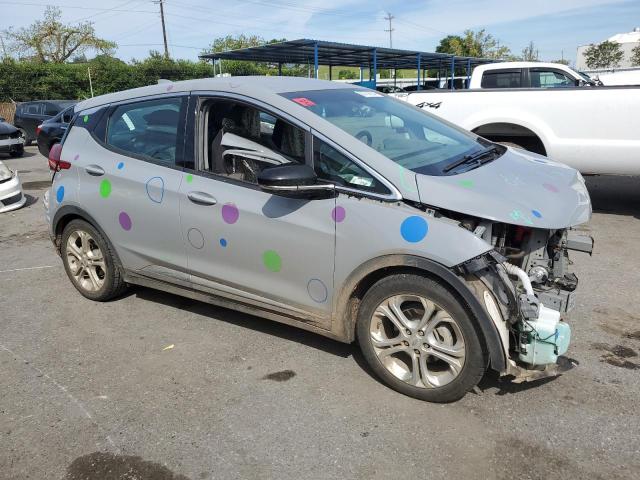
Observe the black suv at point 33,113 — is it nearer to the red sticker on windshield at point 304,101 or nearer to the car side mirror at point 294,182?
the red sticker on windshield at point 304,101

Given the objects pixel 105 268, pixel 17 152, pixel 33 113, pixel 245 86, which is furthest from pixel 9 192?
pixel 33 113

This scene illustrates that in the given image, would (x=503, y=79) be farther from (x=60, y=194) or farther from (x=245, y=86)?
(x=60, y=194)

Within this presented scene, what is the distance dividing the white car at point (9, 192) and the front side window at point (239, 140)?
6.11m

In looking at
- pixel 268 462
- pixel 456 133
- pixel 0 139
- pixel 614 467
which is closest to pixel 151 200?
pixel 268 462

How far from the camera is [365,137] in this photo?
10.6ft

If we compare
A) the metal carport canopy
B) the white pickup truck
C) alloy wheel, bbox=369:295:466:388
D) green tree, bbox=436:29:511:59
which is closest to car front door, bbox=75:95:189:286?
alloy wheel, bbox=369:295:466:388

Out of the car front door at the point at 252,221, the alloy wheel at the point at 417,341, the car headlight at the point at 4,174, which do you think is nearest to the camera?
the alloy wheel at the point at 417,341

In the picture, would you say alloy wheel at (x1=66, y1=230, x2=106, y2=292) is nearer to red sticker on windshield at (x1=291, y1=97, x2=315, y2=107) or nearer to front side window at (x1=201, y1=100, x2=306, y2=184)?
front side window at (x1=201, y1=100, x2=306, y2=184)

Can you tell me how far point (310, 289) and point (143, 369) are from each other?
1.28 m

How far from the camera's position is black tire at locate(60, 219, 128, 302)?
4.25m

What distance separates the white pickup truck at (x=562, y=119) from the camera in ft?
20.7

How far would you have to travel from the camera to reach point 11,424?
2.95 m

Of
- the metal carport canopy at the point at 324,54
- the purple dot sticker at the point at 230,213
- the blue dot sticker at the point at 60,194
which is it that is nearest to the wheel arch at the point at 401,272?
the purple dot sticker at the point at 230,213

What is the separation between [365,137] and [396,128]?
443 mm
